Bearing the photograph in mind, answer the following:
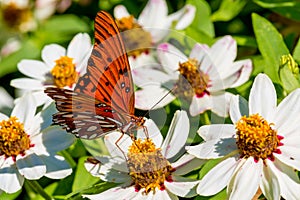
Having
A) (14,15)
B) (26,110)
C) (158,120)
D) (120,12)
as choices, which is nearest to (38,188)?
(26,110)

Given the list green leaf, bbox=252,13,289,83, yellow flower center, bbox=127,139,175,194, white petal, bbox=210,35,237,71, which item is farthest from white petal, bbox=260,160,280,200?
white petal, bbox=210,35,237,71

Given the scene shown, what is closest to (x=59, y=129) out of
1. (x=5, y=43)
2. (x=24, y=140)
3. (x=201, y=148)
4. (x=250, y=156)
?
(x=24, y=140)

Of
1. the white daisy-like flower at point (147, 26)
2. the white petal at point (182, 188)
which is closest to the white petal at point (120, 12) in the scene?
the white daisy-like flower at point (147, 26)

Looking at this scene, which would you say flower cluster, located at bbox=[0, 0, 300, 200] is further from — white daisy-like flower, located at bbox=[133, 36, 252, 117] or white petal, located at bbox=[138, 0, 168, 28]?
white petal, located at bbox=[138, 0, 168, 28]

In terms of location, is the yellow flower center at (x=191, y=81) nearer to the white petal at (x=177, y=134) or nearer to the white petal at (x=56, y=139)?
the white petal at (x=177, y=134)

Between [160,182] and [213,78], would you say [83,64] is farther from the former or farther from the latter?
[160,182]

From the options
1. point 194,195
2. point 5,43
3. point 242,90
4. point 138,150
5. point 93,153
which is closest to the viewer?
point 194,195

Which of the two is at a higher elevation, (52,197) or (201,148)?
(201,148)
